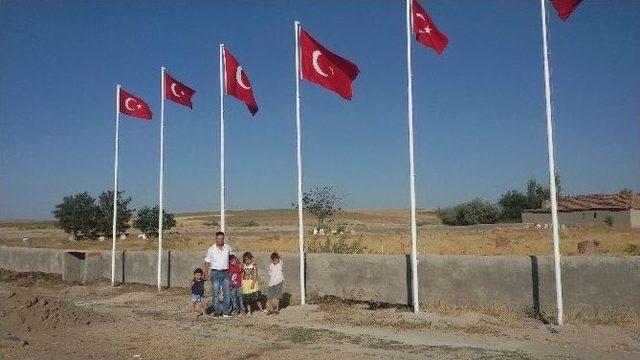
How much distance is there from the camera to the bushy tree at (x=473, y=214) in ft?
240

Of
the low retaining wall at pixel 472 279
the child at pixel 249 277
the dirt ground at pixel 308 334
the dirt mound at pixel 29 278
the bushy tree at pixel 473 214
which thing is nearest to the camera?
the dirt ground at pixel 308 334

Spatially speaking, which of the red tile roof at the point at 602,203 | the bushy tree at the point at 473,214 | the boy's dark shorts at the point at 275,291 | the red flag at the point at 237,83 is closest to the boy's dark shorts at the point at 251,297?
the boy's dark shorts at the point at 275,291

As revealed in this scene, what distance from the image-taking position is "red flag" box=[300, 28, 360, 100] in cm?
1337

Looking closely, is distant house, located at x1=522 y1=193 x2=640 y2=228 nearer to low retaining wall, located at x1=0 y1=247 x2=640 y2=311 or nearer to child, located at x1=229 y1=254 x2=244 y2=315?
low retaining wall, located at x1=0 y1=247 x2=640 y2=311

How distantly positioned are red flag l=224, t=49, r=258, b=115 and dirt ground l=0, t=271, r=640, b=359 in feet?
17.8

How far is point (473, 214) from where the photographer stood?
7325cm

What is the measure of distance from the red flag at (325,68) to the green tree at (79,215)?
46.2 metres

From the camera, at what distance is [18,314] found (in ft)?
39.2

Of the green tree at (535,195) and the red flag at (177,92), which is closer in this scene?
the red flag at (177,92)

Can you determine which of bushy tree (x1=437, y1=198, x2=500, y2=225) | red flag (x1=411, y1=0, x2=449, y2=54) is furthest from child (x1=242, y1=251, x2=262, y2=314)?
bushy tree (x1=437, y1=198, x2=500, y2=225)

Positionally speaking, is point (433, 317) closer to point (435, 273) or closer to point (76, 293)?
point (435, 273)

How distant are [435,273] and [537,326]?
2.72 metres

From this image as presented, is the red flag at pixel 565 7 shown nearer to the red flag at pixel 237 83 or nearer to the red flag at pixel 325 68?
the red flag at pixel 325 68

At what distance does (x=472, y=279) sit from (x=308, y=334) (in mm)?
3641
